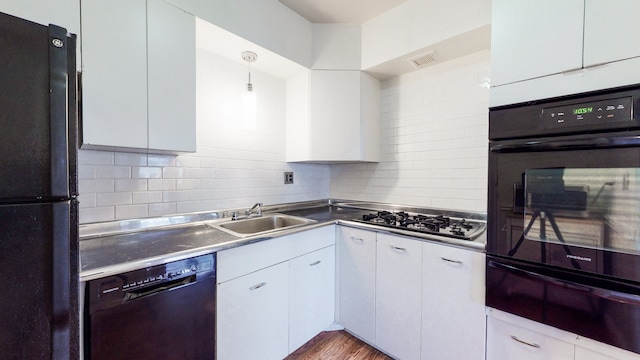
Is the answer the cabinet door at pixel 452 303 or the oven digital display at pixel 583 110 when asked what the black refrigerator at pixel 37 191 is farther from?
the oven digital display at pixel 583 110

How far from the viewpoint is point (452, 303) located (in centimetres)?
140

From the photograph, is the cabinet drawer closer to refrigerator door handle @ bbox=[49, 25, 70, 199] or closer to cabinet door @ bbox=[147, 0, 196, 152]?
cabinet door @ bbox=[147, 0, 196, 152]

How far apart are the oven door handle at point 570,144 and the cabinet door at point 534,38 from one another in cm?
30

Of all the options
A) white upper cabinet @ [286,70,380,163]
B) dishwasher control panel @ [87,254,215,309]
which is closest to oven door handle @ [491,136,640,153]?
white upper cabinet @ [286,70,380,163]

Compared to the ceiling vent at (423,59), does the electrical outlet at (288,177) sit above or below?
below

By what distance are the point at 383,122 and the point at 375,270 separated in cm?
138

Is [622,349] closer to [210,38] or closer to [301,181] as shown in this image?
[301,181]

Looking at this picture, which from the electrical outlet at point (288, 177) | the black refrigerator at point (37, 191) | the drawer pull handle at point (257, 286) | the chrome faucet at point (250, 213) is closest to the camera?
the black refrigerator at point (37, 191)

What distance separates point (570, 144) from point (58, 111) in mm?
1685

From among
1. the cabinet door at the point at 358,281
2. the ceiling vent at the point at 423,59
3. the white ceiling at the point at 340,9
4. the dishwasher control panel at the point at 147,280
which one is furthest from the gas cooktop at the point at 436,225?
the white ceiling at the point at 340,9

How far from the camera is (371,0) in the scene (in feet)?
6.23

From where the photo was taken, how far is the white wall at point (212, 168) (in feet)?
4.78

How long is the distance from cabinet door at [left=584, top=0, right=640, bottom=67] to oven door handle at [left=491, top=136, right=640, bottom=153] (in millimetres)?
307

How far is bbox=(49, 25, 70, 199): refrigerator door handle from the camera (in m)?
0.58
